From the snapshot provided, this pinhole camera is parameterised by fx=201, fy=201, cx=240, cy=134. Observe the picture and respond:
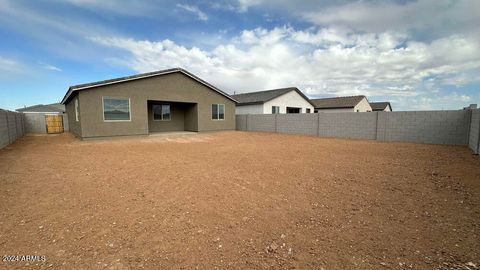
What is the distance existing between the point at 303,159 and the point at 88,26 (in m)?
13.7

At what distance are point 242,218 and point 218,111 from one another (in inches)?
593

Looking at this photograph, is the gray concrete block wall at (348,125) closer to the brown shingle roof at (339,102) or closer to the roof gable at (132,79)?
the roof gable at (132,79)

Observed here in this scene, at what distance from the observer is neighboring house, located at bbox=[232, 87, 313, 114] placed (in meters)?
21.9

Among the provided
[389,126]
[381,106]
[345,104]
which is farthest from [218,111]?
[381,106]

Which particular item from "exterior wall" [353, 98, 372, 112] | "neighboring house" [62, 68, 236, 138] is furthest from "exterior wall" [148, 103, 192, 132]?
"exterior wall" [353, 98, 372, 112]

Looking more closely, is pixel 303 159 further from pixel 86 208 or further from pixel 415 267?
pixel 86 208

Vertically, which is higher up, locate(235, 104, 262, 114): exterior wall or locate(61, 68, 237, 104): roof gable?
locate(61, 68, 237, 104): roof gable

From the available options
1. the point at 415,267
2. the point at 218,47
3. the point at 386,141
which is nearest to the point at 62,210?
the point at 415,267

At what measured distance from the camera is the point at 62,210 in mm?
3117

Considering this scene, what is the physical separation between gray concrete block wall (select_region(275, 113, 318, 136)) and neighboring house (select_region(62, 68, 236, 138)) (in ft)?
15.1

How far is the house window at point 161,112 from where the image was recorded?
16.1 m

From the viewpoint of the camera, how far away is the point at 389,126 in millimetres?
11484

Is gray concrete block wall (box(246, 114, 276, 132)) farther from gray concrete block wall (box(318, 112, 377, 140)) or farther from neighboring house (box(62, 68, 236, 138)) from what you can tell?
gray concrete block wall (box(318, 112, 377, 140))

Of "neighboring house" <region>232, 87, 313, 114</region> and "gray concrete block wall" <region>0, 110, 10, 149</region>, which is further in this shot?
"neighboring house" <region>232, 87, 313, 114</region>
